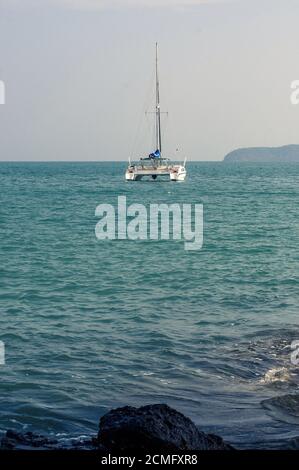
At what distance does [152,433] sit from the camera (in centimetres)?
942

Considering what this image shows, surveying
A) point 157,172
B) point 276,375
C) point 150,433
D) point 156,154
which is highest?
point 156,154

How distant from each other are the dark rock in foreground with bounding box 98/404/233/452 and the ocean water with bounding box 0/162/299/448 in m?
1.47

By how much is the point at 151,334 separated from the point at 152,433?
8.92 m

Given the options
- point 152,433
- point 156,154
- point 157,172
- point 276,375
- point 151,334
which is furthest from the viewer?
point 157,172

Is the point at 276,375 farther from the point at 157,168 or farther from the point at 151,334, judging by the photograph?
the point at 157,168

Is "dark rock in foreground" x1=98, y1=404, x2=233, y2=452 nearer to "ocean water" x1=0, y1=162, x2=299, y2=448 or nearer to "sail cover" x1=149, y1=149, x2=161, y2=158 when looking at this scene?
"ocean water" x1=0, y1=162, x2=299, y2=448

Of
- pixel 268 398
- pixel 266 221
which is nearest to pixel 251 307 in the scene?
pixel 268 398

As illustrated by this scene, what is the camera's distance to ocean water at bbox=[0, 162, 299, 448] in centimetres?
1280

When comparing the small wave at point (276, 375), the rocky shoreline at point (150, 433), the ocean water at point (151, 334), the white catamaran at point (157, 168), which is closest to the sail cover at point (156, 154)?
the white catamaran at point (157, 168)

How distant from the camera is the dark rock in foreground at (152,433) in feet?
30.7

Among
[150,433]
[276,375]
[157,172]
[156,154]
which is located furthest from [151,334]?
[157,172]

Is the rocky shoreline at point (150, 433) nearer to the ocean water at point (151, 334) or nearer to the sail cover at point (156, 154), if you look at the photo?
the ocean water at point (151, 334)

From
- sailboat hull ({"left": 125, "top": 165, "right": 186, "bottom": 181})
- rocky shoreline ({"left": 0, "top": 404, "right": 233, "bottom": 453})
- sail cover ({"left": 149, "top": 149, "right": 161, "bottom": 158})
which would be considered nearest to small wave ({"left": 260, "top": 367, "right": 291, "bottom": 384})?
rocky shoreline ({"left": 0, "top": 404, "right": 233, "bottom": 453})

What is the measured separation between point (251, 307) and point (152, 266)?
28.6 ft
